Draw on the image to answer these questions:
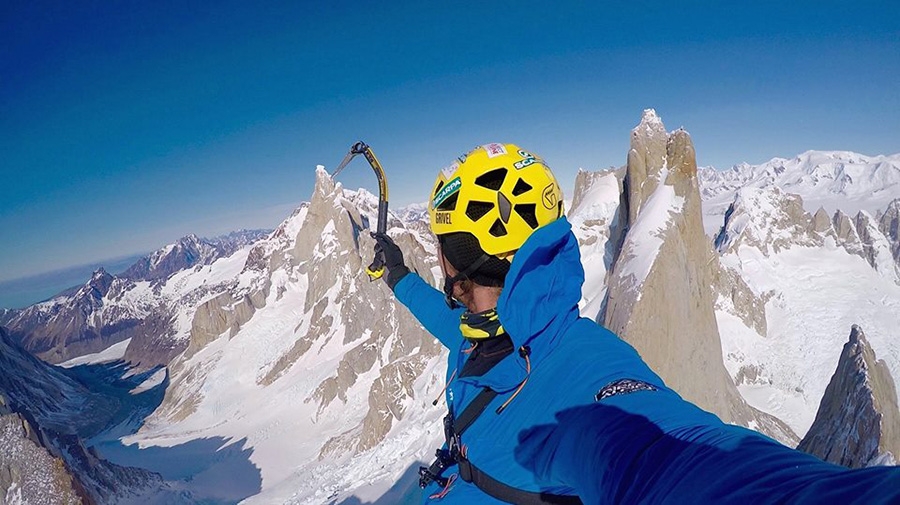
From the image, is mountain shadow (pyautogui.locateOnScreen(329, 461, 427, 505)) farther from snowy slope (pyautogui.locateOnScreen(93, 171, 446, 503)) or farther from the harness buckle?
the harness buckle

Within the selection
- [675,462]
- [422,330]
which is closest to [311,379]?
[422,330]

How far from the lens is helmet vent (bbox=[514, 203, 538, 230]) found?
156 inches

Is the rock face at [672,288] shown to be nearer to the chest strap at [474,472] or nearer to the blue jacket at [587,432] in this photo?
the chest strap at [474,472]

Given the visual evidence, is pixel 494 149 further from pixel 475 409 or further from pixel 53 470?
pixel 53 470

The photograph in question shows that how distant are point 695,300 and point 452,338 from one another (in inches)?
1031

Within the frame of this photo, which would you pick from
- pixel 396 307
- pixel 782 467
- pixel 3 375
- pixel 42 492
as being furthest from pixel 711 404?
pixel 3 375

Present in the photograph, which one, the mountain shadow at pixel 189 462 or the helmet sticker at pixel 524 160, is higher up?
the helmet sticker at pixel 524 160

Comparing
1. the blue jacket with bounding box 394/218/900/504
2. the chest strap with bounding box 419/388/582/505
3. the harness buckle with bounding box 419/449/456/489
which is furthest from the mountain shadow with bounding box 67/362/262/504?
the blue jacket with bounding box 394/218/900/504

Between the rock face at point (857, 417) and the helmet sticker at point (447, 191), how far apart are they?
48.8 ft

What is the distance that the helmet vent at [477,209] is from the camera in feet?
13.3

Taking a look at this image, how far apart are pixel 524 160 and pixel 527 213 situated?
1.87 feet

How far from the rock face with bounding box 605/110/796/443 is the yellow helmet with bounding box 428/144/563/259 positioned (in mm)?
20107

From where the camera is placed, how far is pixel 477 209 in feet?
13.5

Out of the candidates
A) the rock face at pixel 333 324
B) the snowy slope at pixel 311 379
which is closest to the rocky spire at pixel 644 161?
the snowy slope at pixel 311 379
